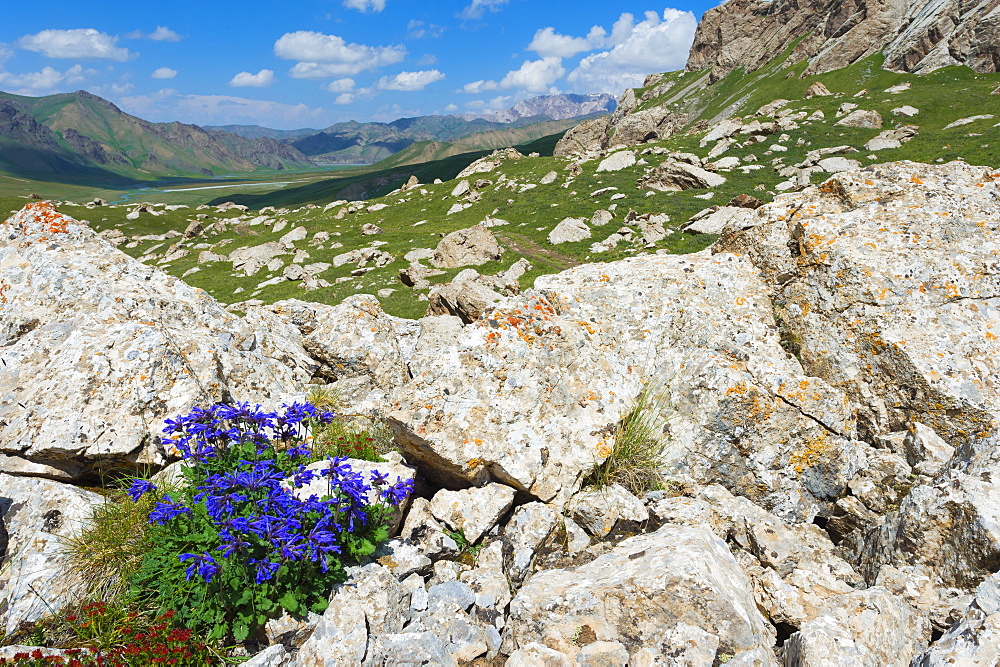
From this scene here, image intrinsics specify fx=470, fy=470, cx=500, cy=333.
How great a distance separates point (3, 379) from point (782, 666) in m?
13.1

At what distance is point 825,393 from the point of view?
8633 mm

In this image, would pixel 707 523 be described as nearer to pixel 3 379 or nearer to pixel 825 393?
pixel 825 393

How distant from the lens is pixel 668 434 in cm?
862

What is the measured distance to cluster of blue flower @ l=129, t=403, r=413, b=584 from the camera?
5.63 meters

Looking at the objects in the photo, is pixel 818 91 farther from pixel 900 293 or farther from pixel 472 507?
pixel 472 507

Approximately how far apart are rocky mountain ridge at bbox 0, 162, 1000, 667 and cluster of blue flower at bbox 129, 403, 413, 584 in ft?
2.93

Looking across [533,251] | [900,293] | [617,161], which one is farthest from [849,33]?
[900,293]

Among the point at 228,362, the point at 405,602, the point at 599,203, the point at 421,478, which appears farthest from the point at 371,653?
the point at 599,203

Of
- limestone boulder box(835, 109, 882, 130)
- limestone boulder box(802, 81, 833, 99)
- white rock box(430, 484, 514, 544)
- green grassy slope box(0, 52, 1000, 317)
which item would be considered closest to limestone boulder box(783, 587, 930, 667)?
white rock box(430, 484, 514, 544)

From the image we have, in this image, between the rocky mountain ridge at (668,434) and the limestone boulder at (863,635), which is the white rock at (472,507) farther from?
the limestone boulder at (863,635)

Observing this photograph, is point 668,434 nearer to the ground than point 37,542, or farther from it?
nearer to the ground

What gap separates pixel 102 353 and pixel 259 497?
17.0 ft

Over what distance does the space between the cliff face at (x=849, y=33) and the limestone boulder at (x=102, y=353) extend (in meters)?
119

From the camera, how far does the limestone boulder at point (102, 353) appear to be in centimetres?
795
